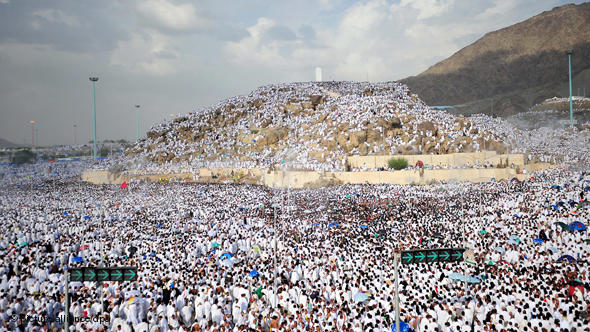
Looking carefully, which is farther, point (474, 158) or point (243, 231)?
point (474, 158)

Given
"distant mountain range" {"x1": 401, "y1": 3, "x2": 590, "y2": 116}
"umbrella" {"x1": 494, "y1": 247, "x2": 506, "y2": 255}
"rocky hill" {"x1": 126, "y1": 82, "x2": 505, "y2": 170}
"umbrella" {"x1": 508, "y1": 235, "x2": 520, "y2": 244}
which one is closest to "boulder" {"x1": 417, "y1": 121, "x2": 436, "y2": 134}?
"rocky hill" {"x1": 126, "y1": 82, "x2": 505, "y2": 170}

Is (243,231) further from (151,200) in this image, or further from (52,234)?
(151,200)

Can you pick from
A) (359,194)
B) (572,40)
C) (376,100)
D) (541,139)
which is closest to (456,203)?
(359,194)

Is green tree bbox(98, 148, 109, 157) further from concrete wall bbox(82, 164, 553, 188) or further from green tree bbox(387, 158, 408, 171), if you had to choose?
green tree bbox(387, 158, 408, 171)

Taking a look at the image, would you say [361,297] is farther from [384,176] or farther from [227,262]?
[384,176]

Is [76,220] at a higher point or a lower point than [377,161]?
lower

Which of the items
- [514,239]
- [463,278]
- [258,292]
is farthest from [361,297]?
[514,239]
